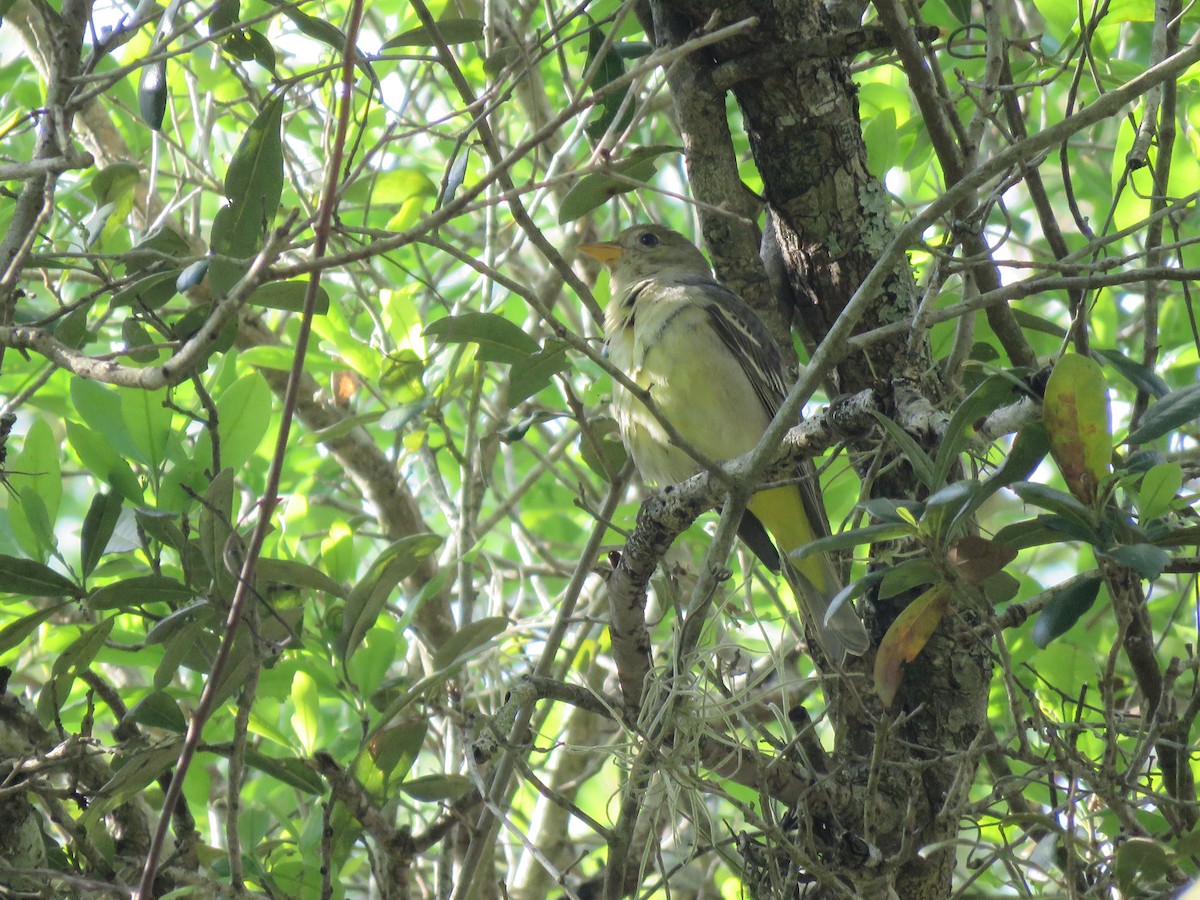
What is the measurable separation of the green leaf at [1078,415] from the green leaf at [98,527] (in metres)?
1.94

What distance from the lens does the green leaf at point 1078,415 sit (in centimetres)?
181

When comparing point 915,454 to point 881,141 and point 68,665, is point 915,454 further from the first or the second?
point 68,665

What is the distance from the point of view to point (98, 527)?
2.69 meters

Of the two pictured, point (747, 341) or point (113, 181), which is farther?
point (747, 341)

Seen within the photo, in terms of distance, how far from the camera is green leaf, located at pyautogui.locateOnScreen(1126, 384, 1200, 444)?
192cm

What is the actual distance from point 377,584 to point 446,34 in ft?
4.46

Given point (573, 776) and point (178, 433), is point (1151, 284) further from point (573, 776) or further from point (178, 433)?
point (573, 776)

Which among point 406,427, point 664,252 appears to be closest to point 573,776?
point 406,427

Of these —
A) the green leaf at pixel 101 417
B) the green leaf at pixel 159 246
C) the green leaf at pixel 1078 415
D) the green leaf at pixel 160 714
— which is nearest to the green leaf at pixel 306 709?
the green leaf at pixel 160 714

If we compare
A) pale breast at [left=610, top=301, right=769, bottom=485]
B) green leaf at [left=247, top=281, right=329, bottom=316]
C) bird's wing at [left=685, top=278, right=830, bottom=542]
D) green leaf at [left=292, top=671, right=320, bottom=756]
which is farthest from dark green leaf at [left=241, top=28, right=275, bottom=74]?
green leaf at [left=292, top=671, right=320, bottom=756]

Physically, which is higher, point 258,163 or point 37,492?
point 258,163

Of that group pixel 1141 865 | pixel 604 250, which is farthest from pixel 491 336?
pixel 604 250

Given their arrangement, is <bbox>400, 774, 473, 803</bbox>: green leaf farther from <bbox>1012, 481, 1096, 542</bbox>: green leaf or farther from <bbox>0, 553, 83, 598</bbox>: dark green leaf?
<bbox>1012, 481, 1096, 542</bbox>: green leaf

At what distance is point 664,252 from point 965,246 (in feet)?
5.70
